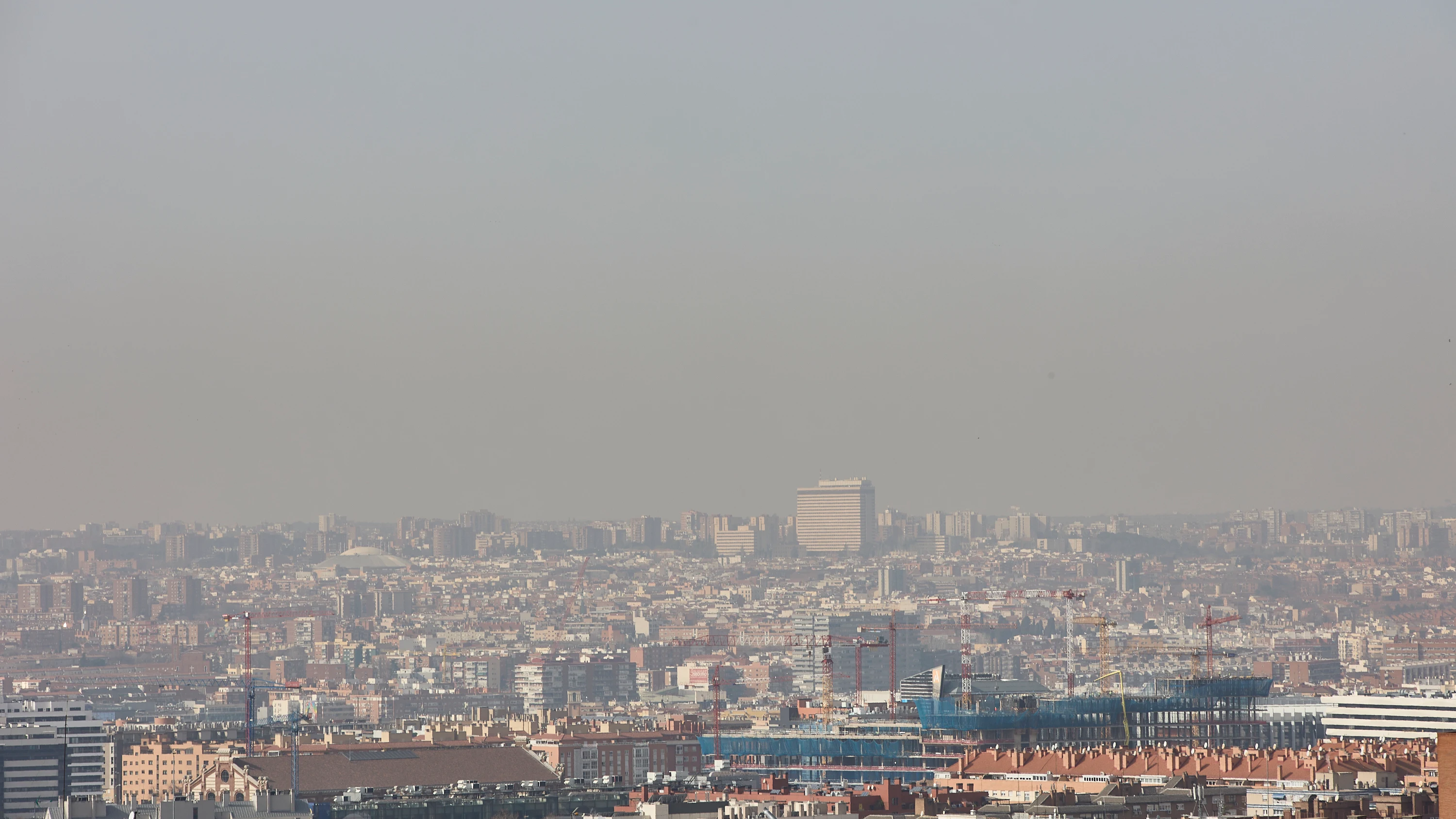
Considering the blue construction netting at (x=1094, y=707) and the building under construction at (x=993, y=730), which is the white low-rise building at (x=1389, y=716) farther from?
the building under construction at (x=993, y=730)

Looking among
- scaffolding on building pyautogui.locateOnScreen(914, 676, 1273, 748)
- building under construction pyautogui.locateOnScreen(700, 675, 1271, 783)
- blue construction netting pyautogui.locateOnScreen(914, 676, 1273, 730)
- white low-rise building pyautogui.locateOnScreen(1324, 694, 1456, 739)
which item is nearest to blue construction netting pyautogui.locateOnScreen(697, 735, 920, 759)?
building under construction pyautogui.locateOnScreen(700, 675, 1271, 783)

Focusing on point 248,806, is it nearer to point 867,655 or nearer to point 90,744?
point 90,744

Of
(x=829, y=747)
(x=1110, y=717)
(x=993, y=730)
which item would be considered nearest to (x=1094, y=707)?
(x=1110, y=717)

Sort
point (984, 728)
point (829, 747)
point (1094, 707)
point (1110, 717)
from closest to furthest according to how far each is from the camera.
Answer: point (984, 728)
point (829, 747)
point (1094, 707)
point (1110, 717)

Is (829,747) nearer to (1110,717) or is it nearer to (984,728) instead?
(984,728)

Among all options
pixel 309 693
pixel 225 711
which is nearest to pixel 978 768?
pixel 225 711

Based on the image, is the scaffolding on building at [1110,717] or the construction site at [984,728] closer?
the construction site at [984,728]

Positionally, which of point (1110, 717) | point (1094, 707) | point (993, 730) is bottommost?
point (993, 730)

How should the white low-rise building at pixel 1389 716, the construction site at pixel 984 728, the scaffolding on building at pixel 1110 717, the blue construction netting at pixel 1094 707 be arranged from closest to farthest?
the construction site at pixel 984 728 < the scaffolding on building at pixel 1110 717 < the blue construction netting at pixel 1094 707 < the white low-rise building at pixel 1389 716

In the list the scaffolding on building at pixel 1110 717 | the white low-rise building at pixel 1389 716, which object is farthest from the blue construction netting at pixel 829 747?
the white low-rise building at pixel 1389 716
